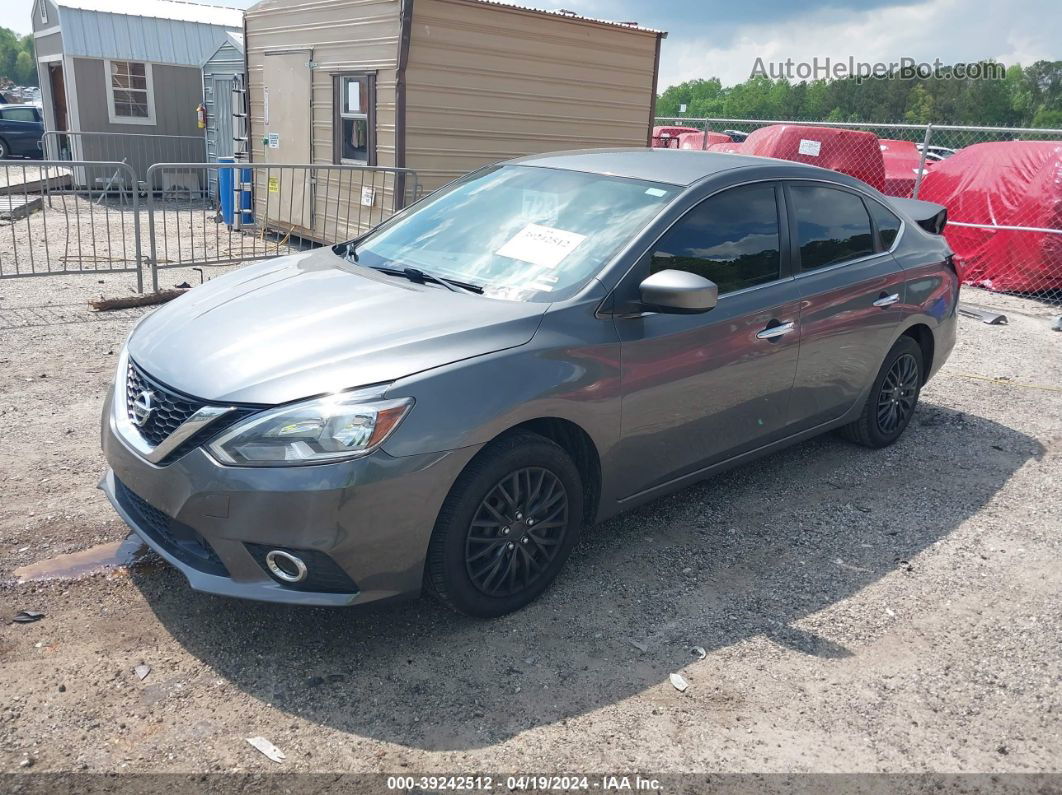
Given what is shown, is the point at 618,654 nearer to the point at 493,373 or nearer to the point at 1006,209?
the point at 493,373

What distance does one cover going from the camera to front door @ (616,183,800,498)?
3670 mm

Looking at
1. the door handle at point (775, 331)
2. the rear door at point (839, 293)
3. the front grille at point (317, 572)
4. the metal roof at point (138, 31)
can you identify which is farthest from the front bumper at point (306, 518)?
the metal roof at point (138, 31)

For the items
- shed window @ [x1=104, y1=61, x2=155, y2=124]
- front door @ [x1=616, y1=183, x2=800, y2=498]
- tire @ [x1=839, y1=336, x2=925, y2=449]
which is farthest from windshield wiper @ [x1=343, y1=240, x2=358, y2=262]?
shed window @ [x1=104, y1=61, x2=155, y2=124]

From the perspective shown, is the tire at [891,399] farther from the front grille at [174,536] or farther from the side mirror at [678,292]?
the front grille at [174,536]

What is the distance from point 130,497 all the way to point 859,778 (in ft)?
8.98

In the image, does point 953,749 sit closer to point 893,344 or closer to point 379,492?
point 379,492

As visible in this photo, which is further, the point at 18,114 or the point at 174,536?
the point at 18,114

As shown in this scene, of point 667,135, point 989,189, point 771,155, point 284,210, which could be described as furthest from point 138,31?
point 989,189

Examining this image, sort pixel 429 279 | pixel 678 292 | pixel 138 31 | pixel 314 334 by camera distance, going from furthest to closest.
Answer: pixel 138 31, pixel 429 279, pixel 678 292, pixel 314 334

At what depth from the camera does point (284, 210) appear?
12.5 metres

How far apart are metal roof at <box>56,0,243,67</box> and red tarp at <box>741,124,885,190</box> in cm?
1295

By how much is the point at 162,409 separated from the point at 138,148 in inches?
747

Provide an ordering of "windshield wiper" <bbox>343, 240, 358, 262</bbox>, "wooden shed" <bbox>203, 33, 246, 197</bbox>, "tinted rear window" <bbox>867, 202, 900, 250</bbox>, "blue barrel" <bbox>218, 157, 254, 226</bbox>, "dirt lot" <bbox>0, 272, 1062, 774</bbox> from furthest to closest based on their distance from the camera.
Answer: "wooden shed" <bbox>203, 33, 246, 197</bbox>, "blue barrel" <bbox>218, 157, 254, 226</bbox>, "tinted rear window" <bbox>867, 202, 900, 250</bbox>, "windshield wiper" <bbox>343, 240, 358, 262</bbox>, "dirt lot" <bbox>0, 272, 1062, 774</bbox>

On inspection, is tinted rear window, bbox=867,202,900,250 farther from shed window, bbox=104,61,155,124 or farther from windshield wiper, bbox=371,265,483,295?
shed window, bbox=104,61,155,124
